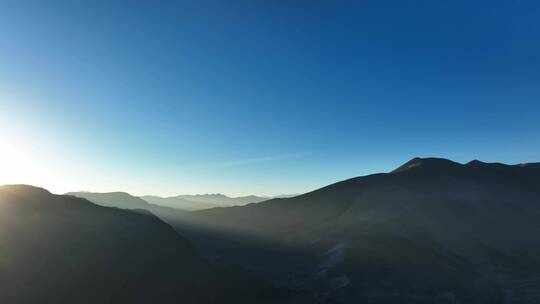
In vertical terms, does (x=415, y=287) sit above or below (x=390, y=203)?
below

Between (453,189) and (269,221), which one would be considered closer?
(453,189)

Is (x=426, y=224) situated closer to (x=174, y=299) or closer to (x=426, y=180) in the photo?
(x=426, y=180)

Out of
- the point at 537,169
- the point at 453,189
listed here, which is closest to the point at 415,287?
the point at 453,189

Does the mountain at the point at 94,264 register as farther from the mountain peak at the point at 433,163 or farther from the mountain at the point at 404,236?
the mountain peak at the point at 433,163

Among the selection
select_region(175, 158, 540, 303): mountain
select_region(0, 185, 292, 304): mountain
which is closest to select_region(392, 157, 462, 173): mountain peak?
select_region(175, 158, 540, 303): mountain

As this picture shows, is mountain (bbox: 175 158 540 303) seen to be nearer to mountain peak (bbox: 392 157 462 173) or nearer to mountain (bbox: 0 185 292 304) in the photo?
mountain peak (bbox: 392 157 462 173)

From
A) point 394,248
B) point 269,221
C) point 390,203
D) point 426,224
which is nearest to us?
point 394,248

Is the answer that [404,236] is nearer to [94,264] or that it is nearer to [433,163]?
[94,264]
